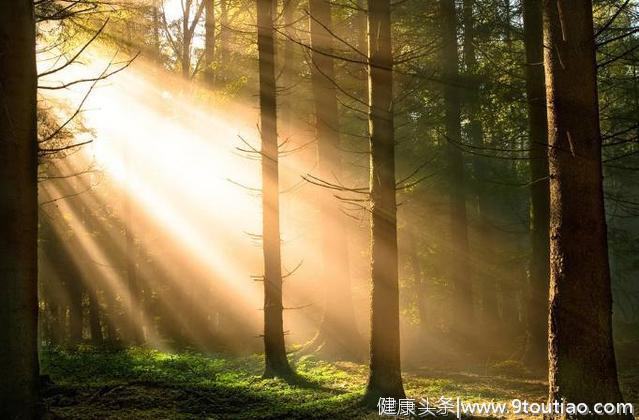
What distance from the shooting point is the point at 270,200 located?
10828 mm

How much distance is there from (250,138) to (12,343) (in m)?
15.9

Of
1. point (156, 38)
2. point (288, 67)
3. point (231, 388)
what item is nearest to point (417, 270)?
point (288, 67)

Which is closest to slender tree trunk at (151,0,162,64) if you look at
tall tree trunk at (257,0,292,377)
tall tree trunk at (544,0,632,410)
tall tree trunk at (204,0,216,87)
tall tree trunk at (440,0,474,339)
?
tall tree trunk at (204,0,216,87)

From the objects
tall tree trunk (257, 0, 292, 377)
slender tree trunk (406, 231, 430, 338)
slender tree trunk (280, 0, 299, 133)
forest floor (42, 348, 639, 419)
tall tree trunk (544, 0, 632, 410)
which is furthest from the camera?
slender tree trunk (406, 231, 430, 338)

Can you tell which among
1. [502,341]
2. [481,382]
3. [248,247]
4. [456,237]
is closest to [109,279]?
[248,247]

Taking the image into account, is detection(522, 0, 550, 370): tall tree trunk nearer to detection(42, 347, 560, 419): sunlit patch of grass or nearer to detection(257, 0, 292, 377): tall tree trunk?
detection(42, 347, 560, 419): sunlit patch of grass

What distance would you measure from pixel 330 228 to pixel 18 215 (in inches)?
375

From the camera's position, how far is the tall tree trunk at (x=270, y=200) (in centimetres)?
1077

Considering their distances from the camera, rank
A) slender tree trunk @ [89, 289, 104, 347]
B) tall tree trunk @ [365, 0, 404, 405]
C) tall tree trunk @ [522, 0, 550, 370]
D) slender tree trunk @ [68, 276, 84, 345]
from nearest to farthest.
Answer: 1. tall tree trunk @ [365, 0, 404, 405]
2. tall tree trunk @ [522, 0, 550, 370]
3. slender tree trunk @ [89, 289, 104, 347]
4. slender tree trunk @ [68, 276, 84, 345]

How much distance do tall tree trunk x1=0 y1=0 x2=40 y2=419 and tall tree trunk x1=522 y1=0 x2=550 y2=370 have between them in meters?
9.86

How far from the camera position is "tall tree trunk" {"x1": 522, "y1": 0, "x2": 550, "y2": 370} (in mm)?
11562

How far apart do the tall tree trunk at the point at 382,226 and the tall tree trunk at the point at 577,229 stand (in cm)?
233

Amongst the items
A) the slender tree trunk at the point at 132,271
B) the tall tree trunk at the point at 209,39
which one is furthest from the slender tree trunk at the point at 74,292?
the tall tree trunk at the point at 209,39

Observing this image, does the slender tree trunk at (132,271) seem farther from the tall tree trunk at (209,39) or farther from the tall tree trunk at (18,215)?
the tall tree trunk at (18,215)
